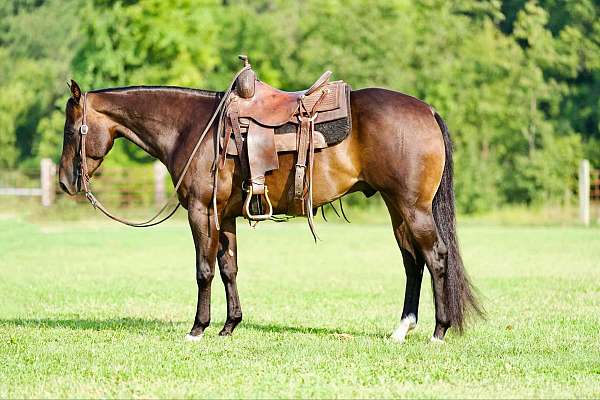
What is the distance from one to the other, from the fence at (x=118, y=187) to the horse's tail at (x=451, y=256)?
24.7 meters

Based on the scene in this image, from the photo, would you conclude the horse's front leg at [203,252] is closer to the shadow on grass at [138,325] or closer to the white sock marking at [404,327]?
the shadow on grass at [138,325]

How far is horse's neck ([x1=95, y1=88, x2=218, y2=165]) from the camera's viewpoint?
8383mm

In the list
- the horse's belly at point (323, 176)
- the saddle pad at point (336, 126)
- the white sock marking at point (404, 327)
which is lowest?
the white sock marking at point (404, 327)

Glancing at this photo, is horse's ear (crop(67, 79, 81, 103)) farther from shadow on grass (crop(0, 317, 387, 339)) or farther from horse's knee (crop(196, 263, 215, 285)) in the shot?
shadow on grass (crop(0, 317, 387, 339))

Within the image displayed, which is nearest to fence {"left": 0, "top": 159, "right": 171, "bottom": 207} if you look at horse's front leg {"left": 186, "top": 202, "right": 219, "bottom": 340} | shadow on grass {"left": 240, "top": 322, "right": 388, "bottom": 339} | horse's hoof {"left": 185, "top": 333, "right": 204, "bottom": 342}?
shadow on grass {"left": 240, "top": 322, "right": 388, "bottom": 339}

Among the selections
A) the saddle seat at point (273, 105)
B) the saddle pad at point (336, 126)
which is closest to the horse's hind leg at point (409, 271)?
the saddle pad at point (336, 126)

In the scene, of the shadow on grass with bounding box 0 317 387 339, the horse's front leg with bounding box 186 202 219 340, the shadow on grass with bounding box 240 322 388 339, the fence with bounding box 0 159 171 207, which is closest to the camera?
the horse's front leg with bounding box 186 202 219 340

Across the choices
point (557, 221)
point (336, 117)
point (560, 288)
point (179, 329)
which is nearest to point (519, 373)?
point (336, 117)

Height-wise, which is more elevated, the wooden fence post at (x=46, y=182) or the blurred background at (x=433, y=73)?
the blurred background at (x=433, y=73)

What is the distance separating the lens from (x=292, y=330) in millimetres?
8734

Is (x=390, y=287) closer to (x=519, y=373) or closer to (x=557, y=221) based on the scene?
(x=519, y=373)

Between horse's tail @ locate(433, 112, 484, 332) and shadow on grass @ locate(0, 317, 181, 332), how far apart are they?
2587mm

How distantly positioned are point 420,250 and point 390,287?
16.4 feet

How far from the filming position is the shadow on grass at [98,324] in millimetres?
8820
